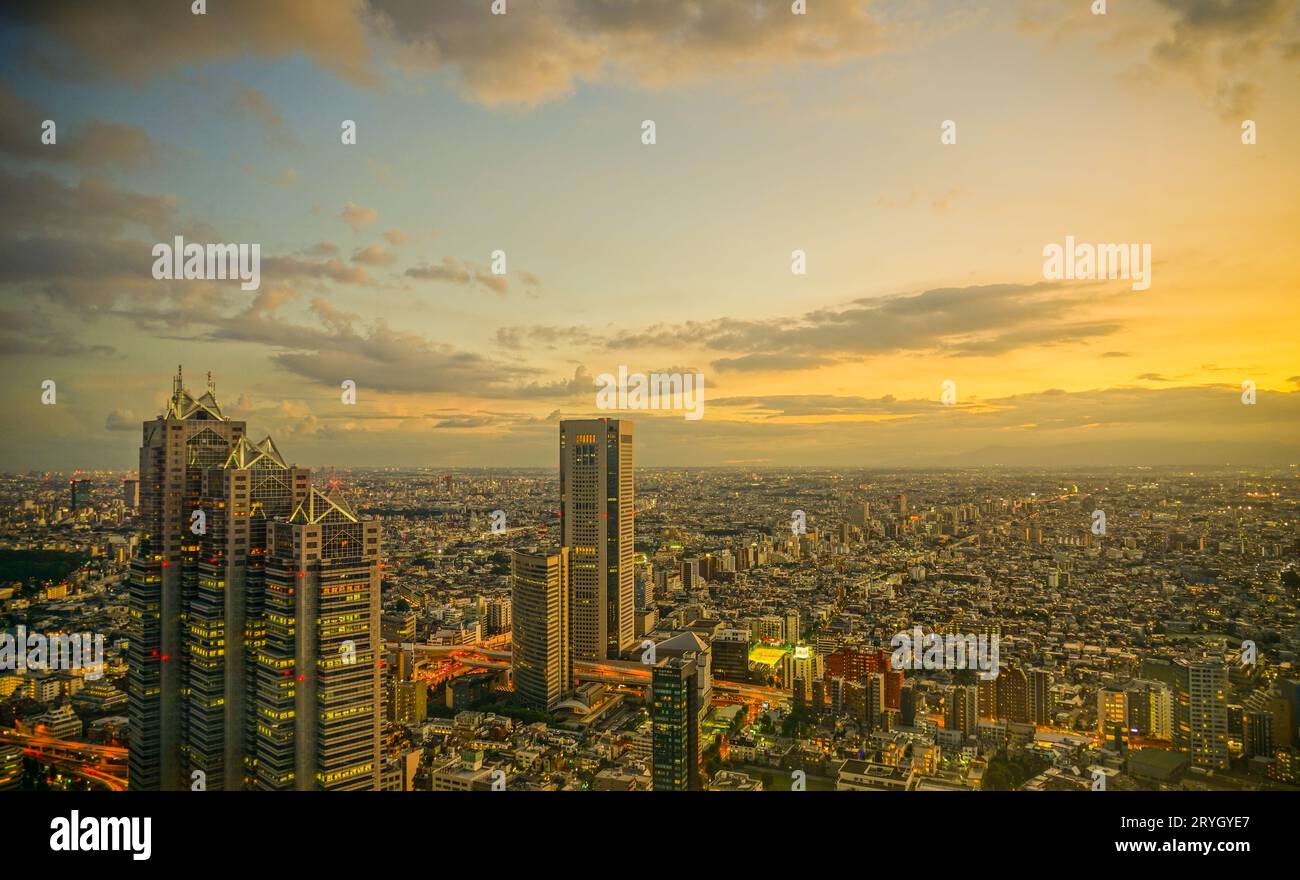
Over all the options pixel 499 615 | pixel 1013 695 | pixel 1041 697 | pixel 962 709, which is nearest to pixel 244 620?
pixel 499 615

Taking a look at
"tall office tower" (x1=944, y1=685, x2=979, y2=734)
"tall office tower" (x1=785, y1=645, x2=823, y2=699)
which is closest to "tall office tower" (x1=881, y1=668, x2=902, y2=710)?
"tall office tower" (x1=944, y1=685, x2=979, y2=734)

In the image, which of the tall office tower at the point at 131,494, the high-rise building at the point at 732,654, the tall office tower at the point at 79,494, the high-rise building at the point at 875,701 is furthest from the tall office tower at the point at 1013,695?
the tall office tower at the point at 79,494

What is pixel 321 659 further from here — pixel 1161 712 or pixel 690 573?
pixel 1161 712

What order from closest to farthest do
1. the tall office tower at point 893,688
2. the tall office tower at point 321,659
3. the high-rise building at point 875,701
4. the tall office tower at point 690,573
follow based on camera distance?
1. the tall office tower at point 321,659
2. the high-rise building at point 875,701
3. the tall office tower at point 893,688
4. the tall office tower at point 690,573

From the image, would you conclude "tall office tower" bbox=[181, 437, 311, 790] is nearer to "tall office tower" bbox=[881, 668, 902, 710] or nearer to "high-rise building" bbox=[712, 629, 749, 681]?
"high-rise building" bbox=[712, 629, 749, 681]

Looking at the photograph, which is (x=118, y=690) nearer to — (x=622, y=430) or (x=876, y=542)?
(x=622, y=430)

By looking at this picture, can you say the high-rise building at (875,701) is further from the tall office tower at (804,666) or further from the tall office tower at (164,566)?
the tall office tower at (164,566)

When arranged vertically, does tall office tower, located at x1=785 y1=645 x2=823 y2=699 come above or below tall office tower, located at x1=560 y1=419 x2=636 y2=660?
below
